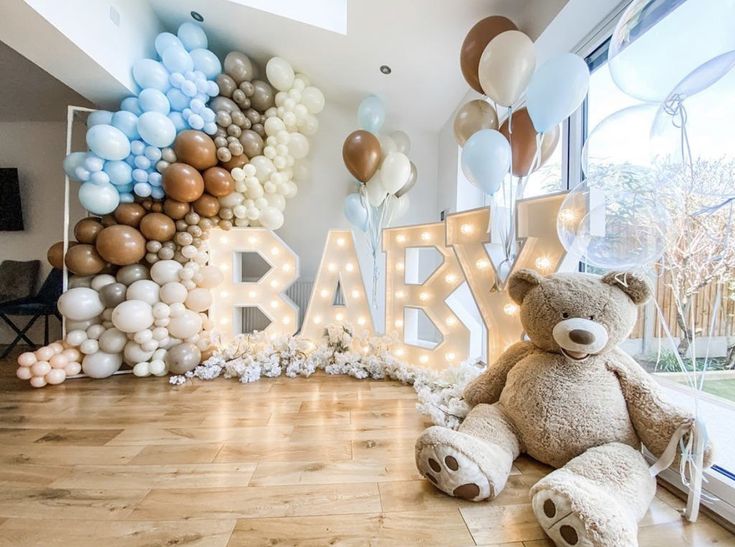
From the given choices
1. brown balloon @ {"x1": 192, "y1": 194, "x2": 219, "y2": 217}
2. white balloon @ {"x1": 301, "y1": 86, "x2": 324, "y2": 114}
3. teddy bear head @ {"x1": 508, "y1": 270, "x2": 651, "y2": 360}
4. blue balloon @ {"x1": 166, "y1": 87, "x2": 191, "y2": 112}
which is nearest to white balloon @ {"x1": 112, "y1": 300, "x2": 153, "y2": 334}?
brown balloon @ {"x1": 192, "y1": 194, "x2": 219, "y2": 217}

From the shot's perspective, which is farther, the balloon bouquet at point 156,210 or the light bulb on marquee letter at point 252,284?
the light bulb on marquee letter at point 252,284

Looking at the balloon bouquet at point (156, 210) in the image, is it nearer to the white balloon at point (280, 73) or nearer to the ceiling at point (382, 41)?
the white balloon at point (280, 73)

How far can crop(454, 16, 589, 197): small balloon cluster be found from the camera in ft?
3.88

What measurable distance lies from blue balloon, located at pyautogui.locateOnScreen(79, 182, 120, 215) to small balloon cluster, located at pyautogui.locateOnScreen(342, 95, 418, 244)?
4.61ft

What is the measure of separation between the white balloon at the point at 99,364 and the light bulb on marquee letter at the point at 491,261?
212 cm

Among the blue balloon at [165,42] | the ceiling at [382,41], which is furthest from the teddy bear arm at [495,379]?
the blue balloon at [165,42]

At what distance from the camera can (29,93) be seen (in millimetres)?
2518

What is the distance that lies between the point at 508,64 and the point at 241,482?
1.82 meters

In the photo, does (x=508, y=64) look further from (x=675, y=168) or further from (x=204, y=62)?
(x=204, y=62)

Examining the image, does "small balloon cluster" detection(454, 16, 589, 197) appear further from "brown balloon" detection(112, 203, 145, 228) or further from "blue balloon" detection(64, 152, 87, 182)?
"blue balloon" detection(64, 152, 87, 182)

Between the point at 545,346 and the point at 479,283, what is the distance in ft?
1.93

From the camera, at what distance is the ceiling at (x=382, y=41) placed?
63.6 inches

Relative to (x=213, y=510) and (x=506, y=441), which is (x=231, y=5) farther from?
(x=506, y=441)

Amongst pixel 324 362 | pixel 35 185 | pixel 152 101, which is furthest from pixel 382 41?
pixel 35 185
